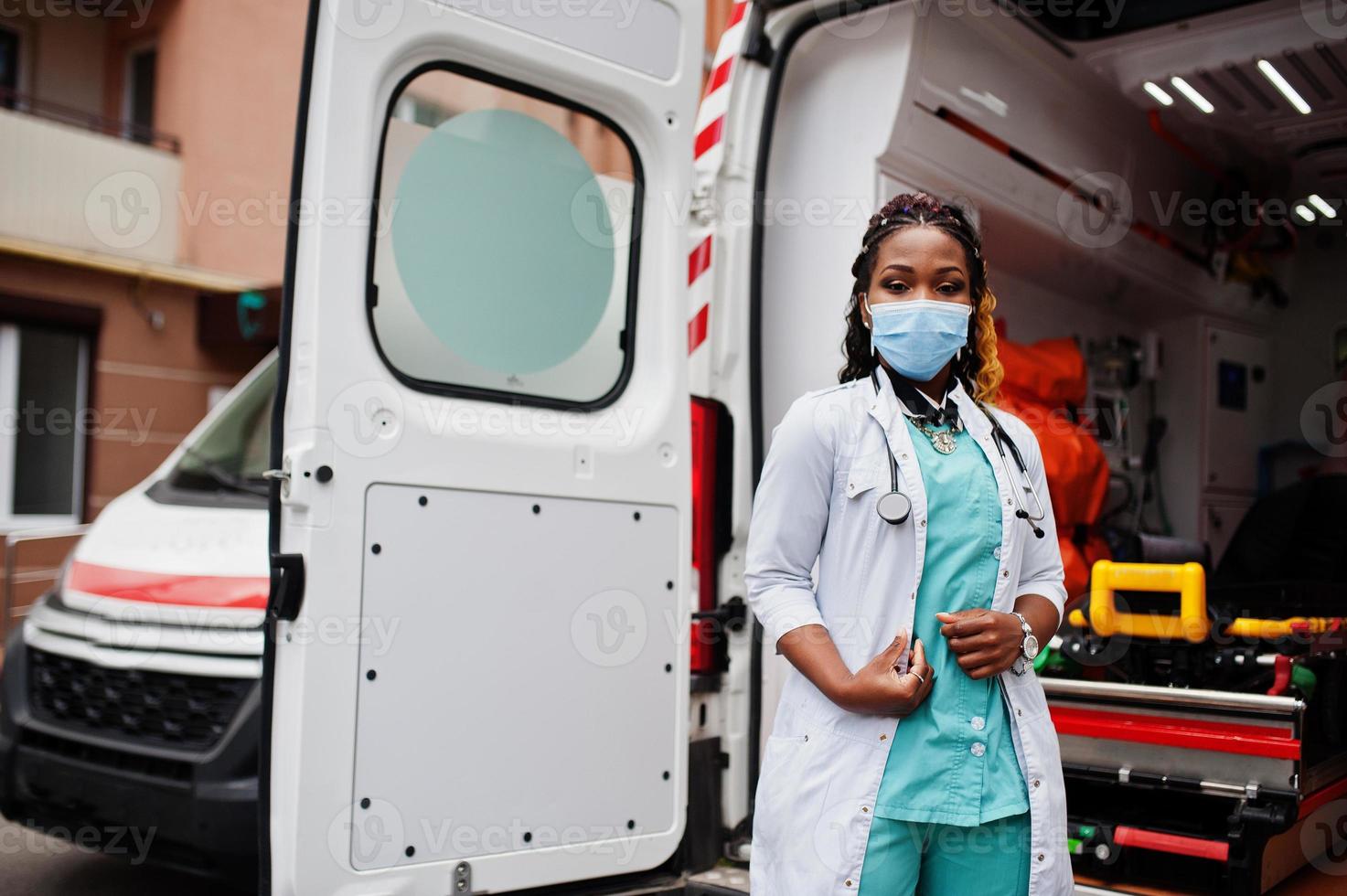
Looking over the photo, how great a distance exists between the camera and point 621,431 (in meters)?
2.91

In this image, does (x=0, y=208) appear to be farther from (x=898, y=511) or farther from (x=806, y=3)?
(x=898, y=511)

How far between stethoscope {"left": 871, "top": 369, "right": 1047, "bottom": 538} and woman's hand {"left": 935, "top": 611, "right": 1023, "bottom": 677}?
6.3 inches

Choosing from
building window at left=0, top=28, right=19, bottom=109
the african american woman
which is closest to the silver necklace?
the african american woman

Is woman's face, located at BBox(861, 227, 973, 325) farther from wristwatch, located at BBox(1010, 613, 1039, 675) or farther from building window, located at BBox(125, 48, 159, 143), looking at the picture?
building window, located at BBox(125, 48, 159, 143)

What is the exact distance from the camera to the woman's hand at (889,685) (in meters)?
1.71

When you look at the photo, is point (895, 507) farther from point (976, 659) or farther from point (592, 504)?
point (592, 504)

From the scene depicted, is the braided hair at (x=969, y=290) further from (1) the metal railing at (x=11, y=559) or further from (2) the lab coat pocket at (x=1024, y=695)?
(1) the metal railing at (x=11, y=559)

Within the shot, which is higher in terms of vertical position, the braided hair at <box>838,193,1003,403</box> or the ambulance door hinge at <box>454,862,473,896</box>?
the braided hair at <box>838,193,1003,403</box>

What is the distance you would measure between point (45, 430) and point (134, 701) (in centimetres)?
810

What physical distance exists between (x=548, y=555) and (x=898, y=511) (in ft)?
3.61

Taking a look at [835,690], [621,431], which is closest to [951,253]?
[835,690]

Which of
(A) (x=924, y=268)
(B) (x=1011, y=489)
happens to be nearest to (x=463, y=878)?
(B) (x=1011, y=489)

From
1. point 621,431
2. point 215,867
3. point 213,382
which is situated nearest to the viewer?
point 621,431

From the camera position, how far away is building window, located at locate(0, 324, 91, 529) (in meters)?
10.8
